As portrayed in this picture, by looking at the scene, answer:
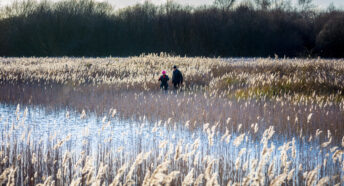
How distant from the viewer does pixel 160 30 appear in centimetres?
4312

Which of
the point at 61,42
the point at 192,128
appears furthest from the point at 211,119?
the point at 61,42

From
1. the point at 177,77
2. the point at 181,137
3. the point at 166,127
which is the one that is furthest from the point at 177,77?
the point at 181,137

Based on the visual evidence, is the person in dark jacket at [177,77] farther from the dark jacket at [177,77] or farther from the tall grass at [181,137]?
the tall grass at [181,137]

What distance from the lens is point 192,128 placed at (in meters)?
7.26

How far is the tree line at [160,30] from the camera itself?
3916cm

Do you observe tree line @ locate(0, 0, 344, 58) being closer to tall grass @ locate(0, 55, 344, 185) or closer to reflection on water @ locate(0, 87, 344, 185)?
tall grass @ locate(0, 55, 344, 185)

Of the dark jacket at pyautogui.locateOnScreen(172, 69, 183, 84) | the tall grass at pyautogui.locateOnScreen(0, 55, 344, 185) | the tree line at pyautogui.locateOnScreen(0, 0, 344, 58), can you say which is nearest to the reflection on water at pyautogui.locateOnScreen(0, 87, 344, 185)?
the tall grass at pyautogui.locateOnScreen(0, 55, 344, 185)

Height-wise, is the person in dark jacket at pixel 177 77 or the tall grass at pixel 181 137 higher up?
the person in dark jacket at pixel 177 77

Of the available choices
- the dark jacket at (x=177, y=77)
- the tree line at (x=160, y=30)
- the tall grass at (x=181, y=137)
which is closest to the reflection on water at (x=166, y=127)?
the tall grass at (x=181, y=137)

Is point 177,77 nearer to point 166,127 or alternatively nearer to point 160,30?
point 166,127

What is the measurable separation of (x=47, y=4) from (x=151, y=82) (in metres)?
38.7

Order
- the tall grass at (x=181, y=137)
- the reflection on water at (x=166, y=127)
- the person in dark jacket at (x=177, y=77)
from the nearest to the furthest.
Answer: the tall grass at (x=181, y=137)
the reflection on water at (x=166, y=127)
the person in dark jacket at (x=177, y=77)

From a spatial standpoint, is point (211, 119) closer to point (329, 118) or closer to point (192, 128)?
point (192, 128)

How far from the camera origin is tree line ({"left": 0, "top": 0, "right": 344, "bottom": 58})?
39.2 meters
